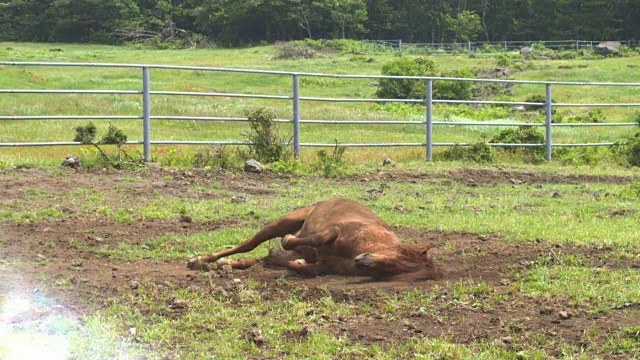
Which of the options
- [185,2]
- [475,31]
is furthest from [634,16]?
[185,2]

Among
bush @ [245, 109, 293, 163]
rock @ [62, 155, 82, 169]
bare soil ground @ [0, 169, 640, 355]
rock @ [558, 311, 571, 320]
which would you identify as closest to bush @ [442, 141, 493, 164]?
bush @ [245, 109, 293, 163]

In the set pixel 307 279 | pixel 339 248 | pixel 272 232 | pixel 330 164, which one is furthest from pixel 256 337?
pixel 330 164

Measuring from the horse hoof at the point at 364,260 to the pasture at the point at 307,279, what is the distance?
0.49 feet

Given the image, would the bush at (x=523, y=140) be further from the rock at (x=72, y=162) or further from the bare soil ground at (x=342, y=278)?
the bare soil ground at (x=342, y=278)

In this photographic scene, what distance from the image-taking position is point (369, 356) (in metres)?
3.81

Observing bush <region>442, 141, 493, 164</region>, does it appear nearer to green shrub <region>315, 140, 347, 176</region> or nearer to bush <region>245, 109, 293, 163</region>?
green shrub <region>315, 140, 347, 176</region>

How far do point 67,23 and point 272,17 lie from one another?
2071 centimetres

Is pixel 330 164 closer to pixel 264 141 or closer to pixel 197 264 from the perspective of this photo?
pixel 264 141

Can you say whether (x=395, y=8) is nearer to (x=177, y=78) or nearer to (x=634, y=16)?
(x=634, y=16)

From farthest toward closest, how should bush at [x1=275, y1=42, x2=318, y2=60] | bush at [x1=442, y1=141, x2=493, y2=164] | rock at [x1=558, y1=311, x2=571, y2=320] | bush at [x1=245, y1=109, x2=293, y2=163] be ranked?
1. bush at [x1=275, y1=42, x2=318, y2=60]
2. bush at [x1=442, y1=141, x2=493, y2=164]
3. bush at [x1=245, y1=109, x2=293, y2=163]
4. rock at [x1=558, y1=311, x2=571, y2=320]

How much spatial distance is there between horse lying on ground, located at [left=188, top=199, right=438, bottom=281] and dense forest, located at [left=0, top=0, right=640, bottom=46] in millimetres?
71619

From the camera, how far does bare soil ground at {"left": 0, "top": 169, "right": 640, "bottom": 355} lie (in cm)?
420

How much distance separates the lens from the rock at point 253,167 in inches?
432

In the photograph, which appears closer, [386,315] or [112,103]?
[386,315]
